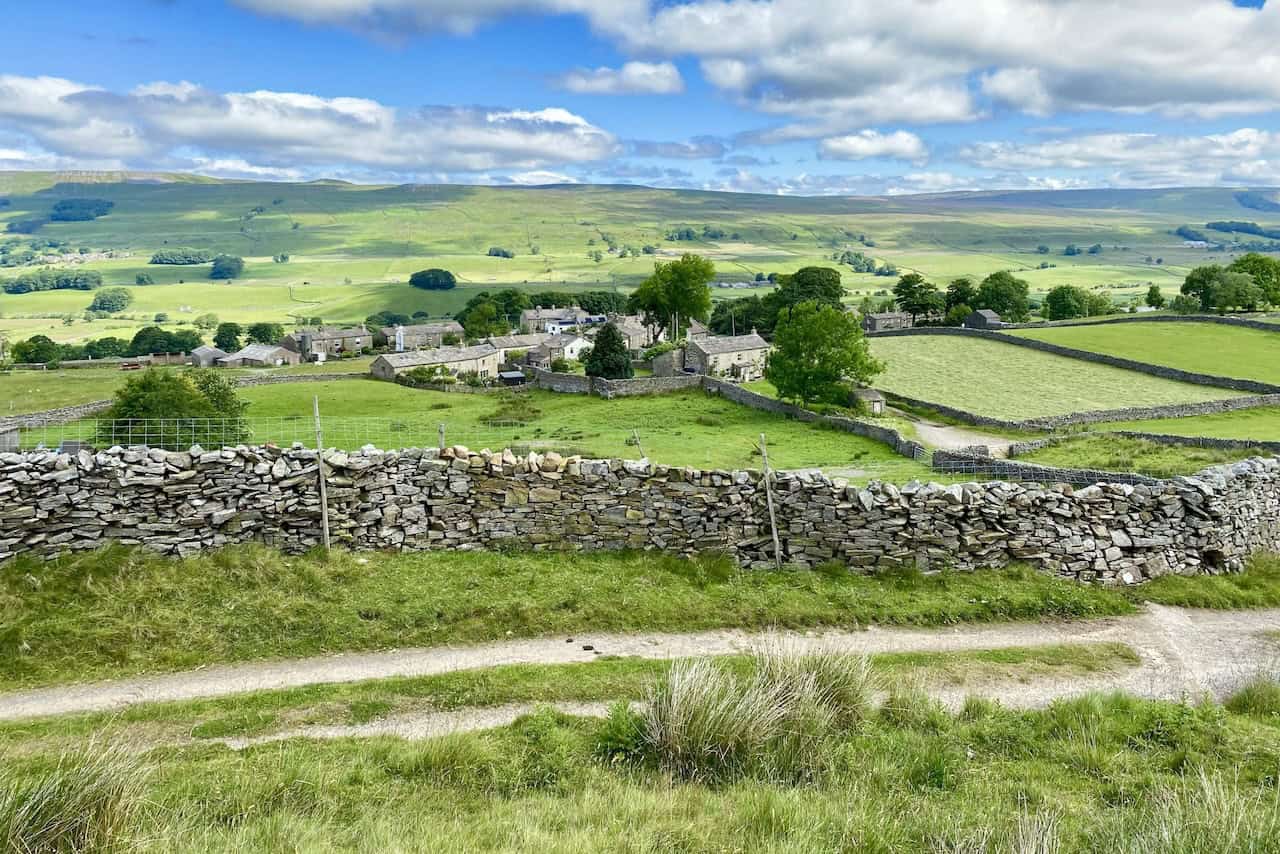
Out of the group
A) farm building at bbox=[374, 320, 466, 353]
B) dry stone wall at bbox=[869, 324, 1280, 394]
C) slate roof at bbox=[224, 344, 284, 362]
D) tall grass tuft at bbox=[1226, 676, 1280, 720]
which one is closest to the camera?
tall grass tuft at bbox=[1226, 676, 1280, 720]

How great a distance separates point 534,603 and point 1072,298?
366 ft

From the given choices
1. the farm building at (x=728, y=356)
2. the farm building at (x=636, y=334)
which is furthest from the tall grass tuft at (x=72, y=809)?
the farm building at (x=636, y=334)

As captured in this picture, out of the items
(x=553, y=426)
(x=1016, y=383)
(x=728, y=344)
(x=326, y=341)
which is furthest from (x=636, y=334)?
(x=553, y=426)

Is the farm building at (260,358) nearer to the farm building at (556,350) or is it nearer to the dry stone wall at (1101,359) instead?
the farm building at (556,350)

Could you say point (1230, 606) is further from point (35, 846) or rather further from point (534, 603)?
point (35, 846)

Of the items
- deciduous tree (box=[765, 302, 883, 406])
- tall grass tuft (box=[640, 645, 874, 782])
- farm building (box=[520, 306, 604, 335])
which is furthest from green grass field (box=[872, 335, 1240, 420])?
farm building (box=[520, 306, 604, 335])

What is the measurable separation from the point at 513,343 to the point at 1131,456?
86636 mm

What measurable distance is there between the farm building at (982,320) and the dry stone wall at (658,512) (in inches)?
3317

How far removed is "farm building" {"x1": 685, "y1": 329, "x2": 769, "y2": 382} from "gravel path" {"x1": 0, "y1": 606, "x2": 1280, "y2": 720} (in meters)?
61.6

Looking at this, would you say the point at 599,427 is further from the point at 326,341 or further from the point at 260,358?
the point at 326,341

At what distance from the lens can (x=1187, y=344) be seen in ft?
211

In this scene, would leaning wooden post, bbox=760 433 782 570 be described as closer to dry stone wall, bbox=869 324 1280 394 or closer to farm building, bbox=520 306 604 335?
dry stone wall, bbox=869 324 1280 394

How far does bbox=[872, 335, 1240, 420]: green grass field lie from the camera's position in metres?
47.1

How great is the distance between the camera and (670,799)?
662 cm
